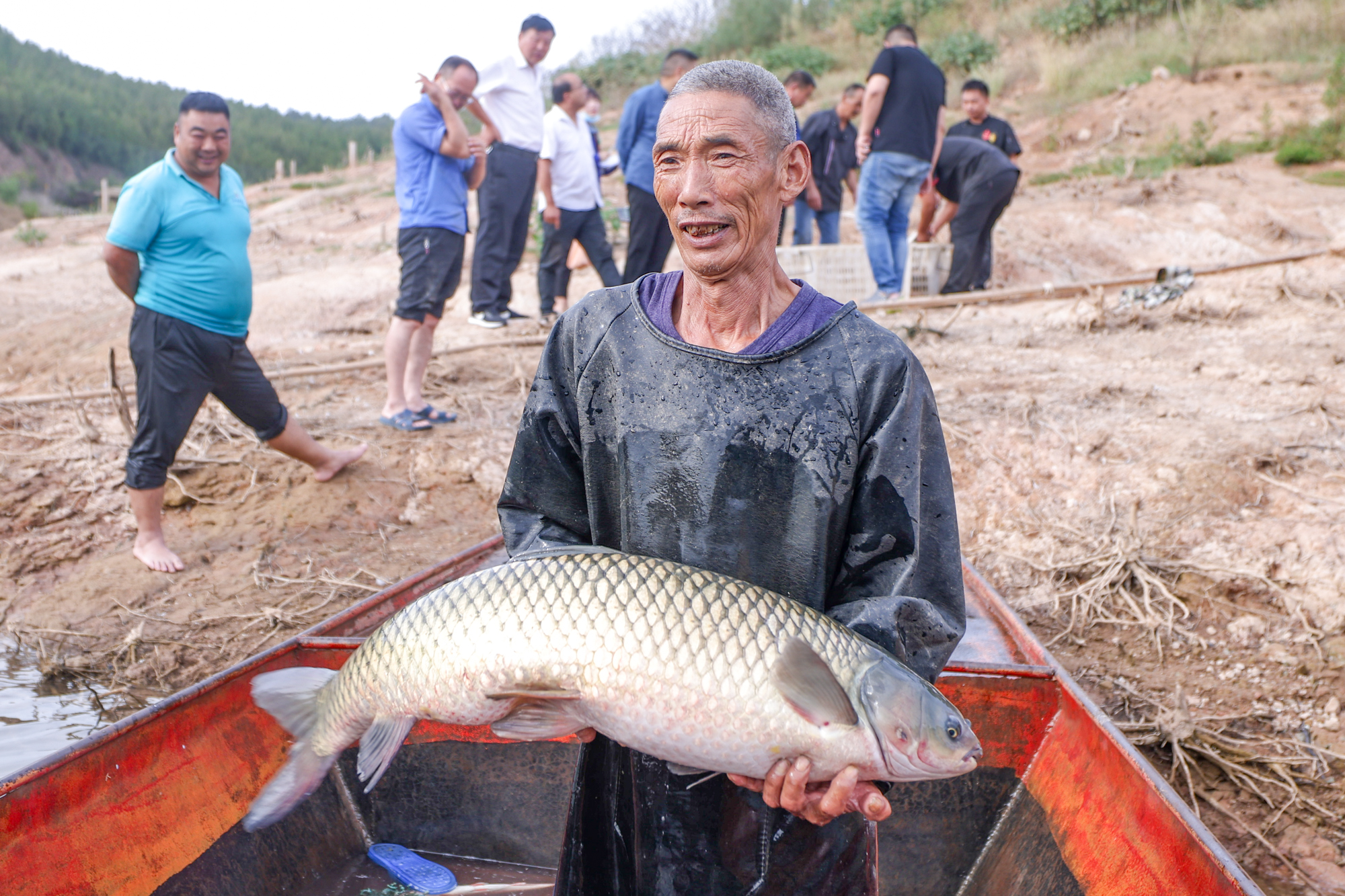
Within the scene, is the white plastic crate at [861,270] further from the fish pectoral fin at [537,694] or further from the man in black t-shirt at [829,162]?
the fish pectoral fin at [537,694]

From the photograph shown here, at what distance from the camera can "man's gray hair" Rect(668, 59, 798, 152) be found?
5.13 ft

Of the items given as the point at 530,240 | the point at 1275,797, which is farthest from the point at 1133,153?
the point at 1275,797

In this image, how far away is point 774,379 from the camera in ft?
5.15

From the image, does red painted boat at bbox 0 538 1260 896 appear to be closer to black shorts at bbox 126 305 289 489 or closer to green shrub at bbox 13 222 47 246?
black shorts at bbox 126 305 289 489

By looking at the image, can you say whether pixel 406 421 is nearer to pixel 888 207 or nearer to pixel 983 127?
pixel 888 207

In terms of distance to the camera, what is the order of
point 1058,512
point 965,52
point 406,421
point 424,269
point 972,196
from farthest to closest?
1. point 965,52
2. point 972,196
3. point 406,421
4. point 424,269
5. point 1058,512

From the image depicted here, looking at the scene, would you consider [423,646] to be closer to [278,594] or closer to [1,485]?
[278,594]

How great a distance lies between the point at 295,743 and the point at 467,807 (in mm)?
1235

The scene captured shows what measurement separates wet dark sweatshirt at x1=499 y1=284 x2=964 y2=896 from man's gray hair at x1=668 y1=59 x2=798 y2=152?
14.2 inches

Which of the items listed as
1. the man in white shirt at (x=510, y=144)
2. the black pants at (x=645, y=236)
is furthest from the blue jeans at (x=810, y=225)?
the man in white shirt at (x=510, y=144)

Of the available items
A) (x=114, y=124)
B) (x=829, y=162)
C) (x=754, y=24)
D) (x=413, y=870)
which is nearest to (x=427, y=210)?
(x=413, y=870)

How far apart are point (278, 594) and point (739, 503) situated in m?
3.56

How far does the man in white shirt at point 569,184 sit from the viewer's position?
7332 millimetres

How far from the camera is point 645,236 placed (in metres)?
7.12
